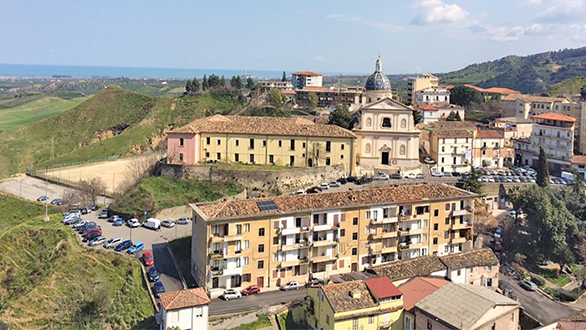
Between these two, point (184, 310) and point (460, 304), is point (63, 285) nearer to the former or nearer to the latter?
point (184, 310)

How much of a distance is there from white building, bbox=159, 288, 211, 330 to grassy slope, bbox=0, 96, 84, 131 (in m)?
111

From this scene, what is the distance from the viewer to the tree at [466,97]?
3359 inches

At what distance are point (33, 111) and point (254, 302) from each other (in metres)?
133

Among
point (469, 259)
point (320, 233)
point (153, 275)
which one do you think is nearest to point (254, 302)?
point (320, 233)

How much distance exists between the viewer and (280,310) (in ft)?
104

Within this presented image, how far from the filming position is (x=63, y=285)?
3653 cm

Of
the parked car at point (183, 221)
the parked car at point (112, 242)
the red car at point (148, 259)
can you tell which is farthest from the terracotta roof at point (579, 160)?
the parked car at point (112, 242)

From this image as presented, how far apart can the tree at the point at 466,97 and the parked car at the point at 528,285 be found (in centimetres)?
5012

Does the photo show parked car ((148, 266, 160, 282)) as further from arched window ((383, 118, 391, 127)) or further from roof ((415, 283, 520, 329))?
arched window ((383, 118, 391, 127))

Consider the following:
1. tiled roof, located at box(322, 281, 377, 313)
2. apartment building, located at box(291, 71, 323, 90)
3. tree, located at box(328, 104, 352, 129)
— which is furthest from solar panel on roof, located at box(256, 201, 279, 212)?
apartment building, located at box(291, 71, 323, 90)

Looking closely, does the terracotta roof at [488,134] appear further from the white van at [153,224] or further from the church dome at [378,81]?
the white van at [153,224]

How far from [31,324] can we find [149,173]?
21857 millimetres

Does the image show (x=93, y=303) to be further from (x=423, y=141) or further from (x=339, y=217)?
(x=423, y=141)

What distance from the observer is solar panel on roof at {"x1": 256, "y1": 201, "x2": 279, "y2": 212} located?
35056 millimetres
